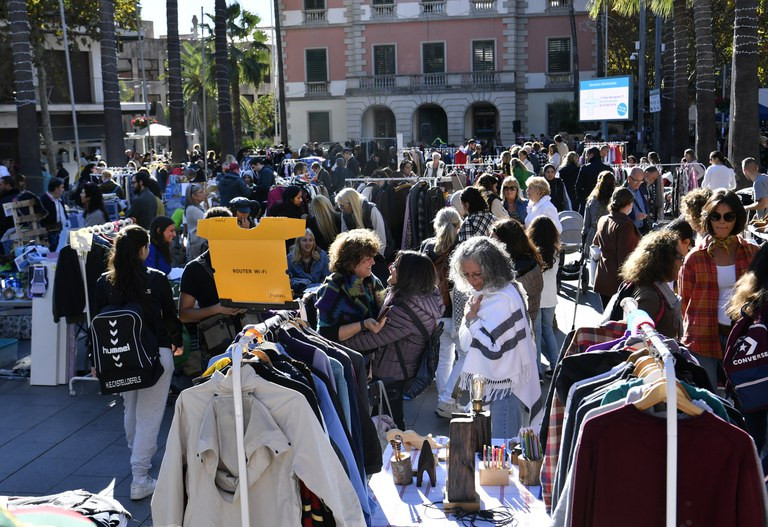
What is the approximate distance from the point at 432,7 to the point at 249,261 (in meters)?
46.3

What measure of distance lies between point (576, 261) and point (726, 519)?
1092 cm

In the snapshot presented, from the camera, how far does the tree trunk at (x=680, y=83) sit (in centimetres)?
2200

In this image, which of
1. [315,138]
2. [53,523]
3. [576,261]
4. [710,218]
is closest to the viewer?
[53,523]

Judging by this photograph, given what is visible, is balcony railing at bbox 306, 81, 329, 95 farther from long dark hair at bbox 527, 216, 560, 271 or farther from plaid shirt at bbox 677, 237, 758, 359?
plaid shirt at bbox 677, 237, 758, 359

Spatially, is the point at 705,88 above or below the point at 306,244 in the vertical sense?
above

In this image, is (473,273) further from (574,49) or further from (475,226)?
(574,49)

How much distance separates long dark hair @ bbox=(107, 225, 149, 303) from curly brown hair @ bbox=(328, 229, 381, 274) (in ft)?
4.10

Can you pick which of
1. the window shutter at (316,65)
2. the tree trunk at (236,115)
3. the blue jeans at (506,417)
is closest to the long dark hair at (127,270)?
the blue jeans at (506,417)


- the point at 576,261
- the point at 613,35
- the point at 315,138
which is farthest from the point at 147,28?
the point at 576,261

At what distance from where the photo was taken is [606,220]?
841 centimetres

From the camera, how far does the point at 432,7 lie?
49.6 m

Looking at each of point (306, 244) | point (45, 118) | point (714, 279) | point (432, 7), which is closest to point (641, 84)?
point (432, 7)

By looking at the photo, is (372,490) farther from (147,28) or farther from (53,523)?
(147,28)

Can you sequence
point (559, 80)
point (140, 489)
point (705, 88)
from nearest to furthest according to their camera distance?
point (140, 489) < point (705, 88) < point (559, 80)
